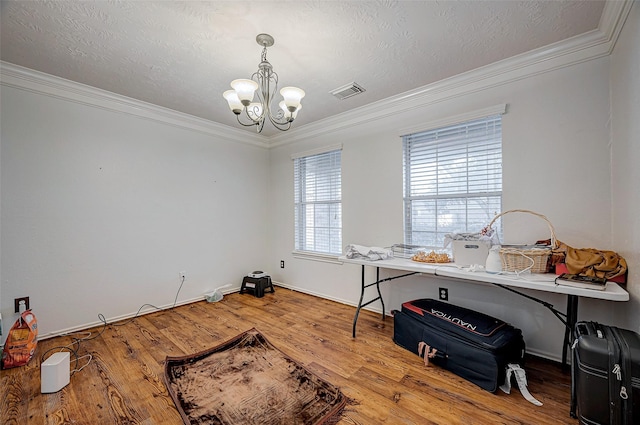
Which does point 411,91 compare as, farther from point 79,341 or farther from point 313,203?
point 79,341

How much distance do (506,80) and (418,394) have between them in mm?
2673

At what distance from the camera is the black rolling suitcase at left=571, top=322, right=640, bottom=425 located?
1.22 meters

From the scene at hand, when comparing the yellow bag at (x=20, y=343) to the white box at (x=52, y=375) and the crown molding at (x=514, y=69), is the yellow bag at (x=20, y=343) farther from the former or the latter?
the crown molding at (x=514, y=69)

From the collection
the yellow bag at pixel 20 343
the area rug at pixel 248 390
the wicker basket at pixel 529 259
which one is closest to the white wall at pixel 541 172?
the wicker basket at pixel 529 259

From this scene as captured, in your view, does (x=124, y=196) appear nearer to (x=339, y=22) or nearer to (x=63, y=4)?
(x=63, y=4)

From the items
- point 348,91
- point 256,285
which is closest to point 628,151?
point 348,91

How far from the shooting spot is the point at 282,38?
201cm

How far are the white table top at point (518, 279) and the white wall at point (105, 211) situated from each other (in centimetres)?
248

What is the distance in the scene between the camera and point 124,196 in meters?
3.07

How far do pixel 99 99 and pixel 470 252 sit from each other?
4.07 m

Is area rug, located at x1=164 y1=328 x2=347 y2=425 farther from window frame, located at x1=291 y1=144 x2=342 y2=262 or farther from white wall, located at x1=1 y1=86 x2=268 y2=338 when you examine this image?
window frame, located at x1=291 y1=144 x2=342 y2=262


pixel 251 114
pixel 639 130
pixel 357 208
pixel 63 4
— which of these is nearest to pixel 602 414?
pixel 639 130

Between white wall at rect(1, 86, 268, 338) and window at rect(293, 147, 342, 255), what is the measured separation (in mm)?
1002

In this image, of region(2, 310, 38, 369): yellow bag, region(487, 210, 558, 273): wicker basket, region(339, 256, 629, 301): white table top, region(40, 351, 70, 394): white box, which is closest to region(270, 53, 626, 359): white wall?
region(487, 210, 558, 273): wicker basket
